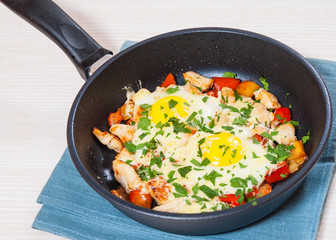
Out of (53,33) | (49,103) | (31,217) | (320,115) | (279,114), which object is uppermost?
(53,33)

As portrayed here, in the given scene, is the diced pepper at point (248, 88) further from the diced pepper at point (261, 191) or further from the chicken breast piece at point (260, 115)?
the diced pepper at point (261, 191)

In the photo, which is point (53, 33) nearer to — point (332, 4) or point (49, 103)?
point (49, 103)

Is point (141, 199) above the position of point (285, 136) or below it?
below

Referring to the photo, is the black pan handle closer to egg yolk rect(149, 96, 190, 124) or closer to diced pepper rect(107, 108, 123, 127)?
diced pepper rect(107, 108, 123, 127)

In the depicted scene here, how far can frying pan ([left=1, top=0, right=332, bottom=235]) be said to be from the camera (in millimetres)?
1814

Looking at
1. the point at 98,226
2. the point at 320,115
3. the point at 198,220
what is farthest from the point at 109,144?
the point at 320,115

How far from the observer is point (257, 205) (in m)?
1.47

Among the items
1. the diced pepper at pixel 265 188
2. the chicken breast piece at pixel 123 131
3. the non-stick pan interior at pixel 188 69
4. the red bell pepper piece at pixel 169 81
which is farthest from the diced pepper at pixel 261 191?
the red bell pepper piece at pixel 169 81

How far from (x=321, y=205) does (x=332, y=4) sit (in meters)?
1.70

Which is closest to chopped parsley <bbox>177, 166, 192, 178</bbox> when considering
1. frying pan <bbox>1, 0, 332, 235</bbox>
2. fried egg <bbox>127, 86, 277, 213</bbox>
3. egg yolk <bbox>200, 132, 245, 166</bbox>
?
fried egg <bbox>127, 86, 277, 213</bbox>

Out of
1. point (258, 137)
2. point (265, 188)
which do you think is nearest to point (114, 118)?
point (258, 137)

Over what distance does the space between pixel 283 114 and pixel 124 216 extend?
2.93ft

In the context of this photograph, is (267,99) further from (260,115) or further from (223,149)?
(223,149)

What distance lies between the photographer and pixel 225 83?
7.48 feet
